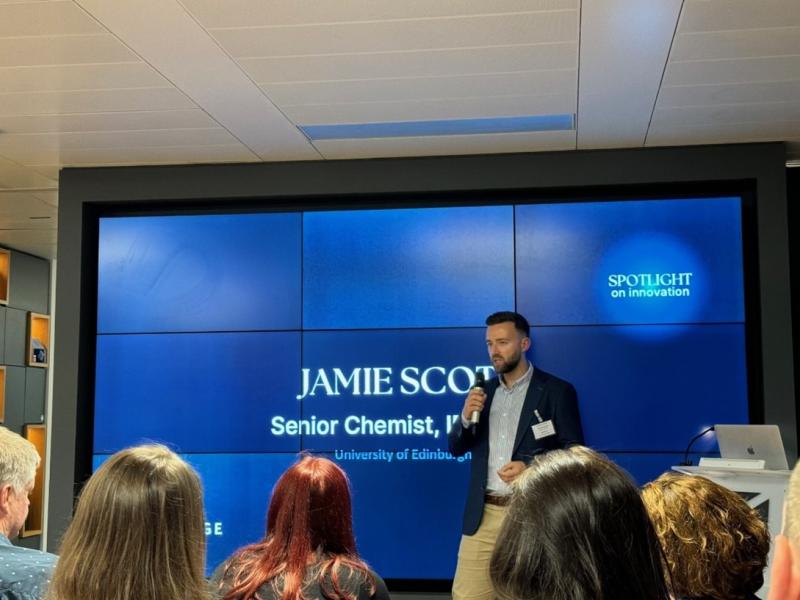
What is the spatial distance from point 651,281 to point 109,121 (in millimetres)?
3221

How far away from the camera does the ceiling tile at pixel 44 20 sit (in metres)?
3.42

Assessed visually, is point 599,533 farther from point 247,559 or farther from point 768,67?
point 768,67

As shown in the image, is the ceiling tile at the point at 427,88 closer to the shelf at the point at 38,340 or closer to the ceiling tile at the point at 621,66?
the ceiling tile at the point at 621,66

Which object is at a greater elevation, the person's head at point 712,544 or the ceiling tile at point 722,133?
the ceiling tile at point 722,133

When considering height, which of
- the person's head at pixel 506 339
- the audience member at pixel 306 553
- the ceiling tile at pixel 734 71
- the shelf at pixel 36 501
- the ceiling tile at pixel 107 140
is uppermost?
the ceiling tile at pixel 734 71

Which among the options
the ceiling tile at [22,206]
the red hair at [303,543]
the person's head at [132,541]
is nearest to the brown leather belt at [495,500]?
the red hair at [303,543]

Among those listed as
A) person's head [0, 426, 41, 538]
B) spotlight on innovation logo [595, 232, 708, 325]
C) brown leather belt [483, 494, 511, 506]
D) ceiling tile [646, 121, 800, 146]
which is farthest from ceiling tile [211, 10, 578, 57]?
brown leather belt [483, 494, 511, 506]

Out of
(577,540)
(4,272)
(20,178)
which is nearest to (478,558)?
(577,540)

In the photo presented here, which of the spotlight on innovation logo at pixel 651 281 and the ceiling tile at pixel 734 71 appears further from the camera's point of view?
the spotlight on innovation logo at pixel 651 281

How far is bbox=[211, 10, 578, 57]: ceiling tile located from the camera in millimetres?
3572

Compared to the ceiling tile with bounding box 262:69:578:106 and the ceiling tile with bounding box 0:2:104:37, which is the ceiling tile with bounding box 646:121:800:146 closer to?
the ceiling tile with bounding box 262:69:578:106

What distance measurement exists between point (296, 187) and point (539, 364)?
1857 mm

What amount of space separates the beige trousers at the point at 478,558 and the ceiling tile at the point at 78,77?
9.02ft

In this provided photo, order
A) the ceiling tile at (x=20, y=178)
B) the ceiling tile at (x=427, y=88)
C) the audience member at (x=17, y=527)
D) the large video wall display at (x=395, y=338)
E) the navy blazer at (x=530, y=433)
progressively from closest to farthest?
the audience member at (x=17, y=527)
the ceiling tile at (x=427, y=88)
the navy blazer at (x=530, y=433)
the large video wall display at (x=395, y=338)
the ceiling tile at (x=20, y=178)
